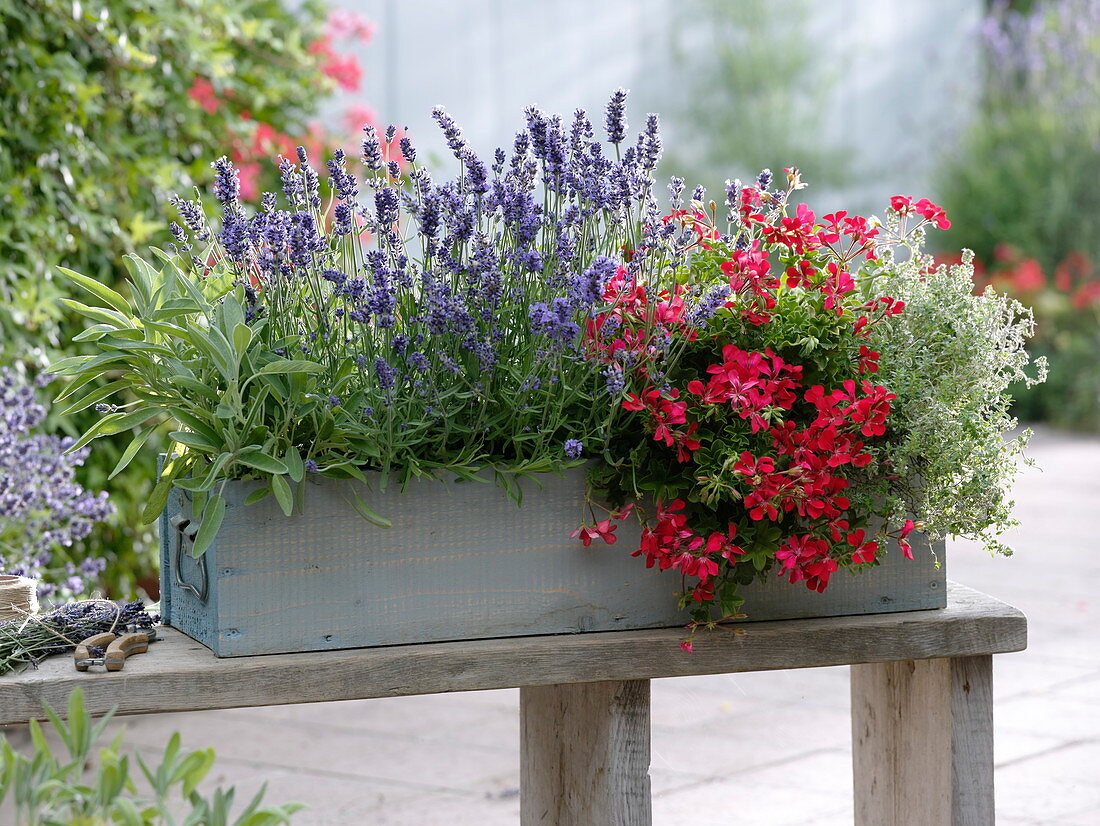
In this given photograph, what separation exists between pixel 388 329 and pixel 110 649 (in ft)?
1.52

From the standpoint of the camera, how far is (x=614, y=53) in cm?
876

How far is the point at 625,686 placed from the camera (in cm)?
160

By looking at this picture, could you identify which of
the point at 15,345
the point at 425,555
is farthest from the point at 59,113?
the point at 425,555

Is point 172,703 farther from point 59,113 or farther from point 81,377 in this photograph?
point 59,113

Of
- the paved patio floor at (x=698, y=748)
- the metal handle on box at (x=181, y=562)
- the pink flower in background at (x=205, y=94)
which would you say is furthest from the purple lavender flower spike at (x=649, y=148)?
the pink flower in background at (x=205, y=94)

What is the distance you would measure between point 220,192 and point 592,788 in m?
0.86

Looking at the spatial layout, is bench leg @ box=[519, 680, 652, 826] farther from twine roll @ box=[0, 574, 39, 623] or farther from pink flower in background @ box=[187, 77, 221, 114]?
pink flower in background @ box=[187, 77, 221, 114]

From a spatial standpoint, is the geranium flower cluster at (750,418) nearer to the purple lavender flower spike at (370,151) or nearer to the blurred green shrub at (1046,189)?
the purple lavender flower spike at (370,151)

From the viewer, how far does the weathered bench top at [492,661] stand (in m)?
1.39

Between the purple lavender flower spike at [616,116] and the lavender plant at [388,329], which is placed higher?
the purple lavender flower spike at [616,116]

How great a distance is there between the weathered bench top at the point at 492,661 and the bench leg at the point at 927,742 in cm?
8

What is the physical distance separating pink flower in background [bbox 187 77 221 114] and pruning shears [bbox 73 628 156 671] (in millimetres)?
2324

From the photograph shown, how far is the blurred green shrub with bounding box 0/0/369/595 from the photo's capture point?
282cm

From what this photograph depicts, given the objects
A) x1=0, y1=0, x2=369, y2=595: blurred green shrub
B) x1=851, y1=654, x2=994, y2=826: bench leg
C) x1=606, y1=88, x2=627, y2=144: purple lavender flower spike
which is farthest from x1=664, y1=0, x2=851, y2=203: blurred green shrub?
x1=606, y1=88, x2=627, y2=144: purple lavender flower spike
